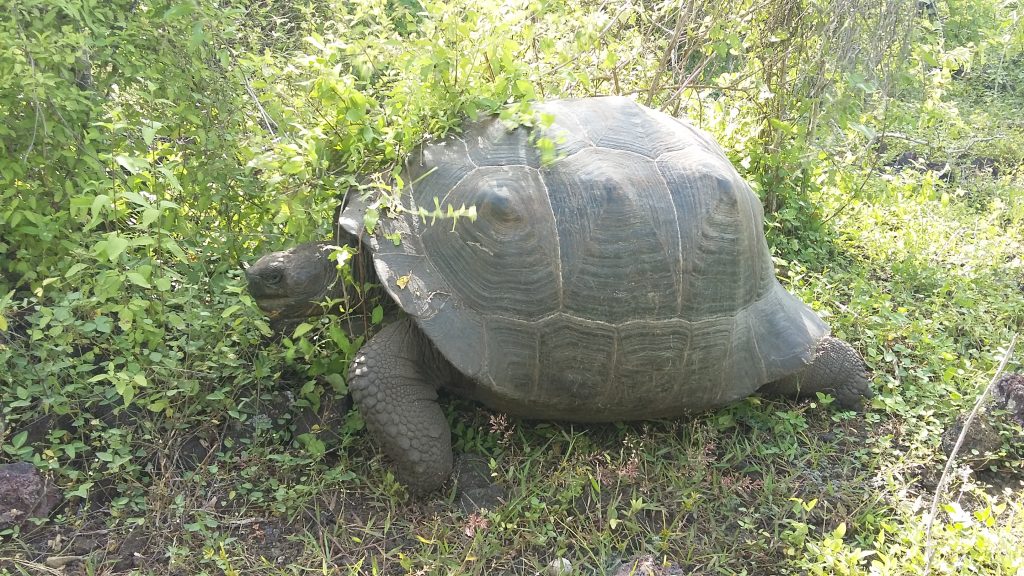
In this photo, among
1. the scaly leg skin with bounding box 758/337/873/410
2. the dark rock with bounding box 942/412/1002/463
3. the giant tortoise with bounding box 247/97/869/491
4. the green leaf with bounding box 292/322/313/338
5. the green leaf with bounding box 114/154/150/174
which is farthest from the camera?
the scaly leg skin with bounding box 758/337/873/410

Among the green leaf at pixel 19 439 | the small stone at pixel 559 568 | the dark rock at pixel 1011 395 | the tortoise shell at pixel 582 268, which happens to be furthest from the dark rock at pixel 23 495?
the dark rock at pixel 1011 395

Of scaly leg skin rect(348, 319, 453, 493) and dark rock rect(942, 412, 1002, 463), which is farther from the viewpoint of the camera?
dark rock rect(942, 412, 1002, 463)

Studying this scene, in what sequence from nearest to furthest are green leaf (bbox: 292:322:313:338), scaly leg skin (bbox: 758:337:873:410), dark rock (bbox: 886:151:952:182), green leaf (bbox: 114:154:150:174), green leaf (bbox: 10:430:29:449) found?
green leaf (bbox: 114:154:150:174) < green leaf (bbox: 10:430:29:449) < green leaf (bbox: 292:322:313:338) < scaly leg skin (bbox: 758:337:873:410) < dark rock (bbox: 886:151:952:182)

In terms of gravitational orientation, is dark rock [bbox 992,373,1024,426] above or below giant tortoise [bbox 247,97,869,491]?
below

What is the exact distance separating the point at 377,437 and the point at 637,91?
271 centimetres

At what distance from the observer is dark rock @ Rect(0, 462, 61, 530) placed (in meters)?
2.45

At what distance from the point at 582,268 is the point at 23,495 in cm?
210

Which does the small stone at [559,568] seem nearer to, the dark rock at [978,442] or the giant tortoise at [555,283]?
the giant tortoise at [555,283]

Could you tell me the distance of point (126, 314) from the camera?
2656 millimetres

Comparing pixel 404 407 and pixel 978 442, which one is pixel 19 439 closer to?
pixel 404 407

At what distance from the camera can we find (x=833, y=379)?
3.45 metres

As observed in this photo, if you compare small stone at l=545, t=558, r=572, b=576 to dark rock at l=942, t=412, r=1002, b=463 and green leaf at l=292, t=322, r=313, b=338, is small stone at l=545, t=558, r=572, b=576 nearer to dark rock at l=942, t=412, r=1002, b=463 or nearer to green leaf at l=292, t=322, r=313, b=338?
green leaf at l=292, t=322, r=313, b=338

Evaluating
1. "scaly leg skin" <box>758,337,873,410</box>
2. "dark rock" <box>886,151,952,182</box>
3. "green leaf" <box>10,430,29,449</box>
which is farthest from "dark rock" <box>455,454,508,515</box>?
"dark rock" <box>886,151,952,182</box>

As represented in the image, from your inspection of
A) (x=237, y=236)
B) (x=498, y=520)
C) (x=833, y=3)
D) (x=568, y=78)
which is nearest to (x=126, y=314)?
(x=237, y=236)
